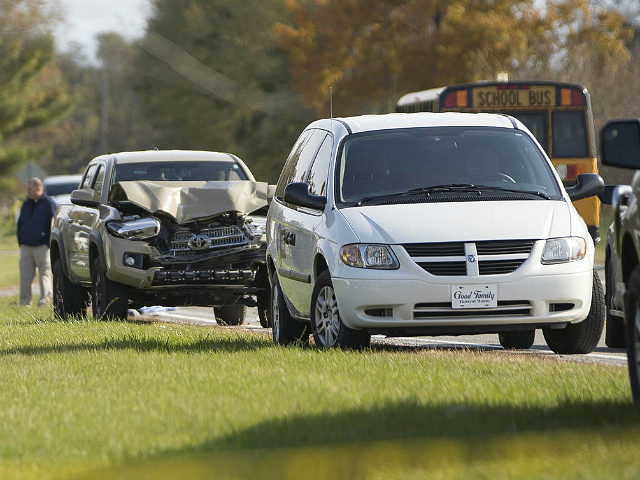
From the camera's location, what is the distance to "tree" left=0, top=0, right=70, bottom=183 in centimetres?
6767

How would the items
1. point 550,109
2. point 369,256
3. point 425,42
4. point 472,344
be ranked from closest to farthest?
1. point 369,256
2. point 472,344
3. point 550,109
4. point 425,42

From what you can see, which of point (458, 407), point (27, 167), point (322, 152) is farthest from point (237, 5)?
point (458, 407)

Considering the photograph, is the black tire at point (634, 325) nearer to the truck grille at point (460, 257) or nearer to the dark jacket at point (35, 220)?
the truck grille at point (460, 257)

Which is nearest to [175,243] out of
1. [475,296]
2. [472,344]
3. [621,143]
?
[472,344]

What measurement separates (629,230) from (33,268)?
17.3m

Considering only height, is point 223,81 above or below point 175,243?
above

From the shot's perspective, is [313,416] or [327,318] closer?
[313,416]

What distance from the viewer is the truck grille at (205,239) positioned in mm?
14938

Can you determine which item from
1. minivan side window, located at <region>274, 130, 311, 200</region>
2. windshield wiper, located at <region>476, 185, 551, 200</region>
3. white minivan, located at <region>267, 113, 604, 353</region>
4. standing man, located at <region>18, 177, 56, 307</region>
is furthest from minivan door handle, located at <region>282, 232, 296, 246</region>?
standing man, located at <region>18, 177, 56, 307</region>

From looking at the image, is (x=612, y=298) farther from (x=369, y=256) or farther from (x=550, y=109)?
(x=550, y=109)

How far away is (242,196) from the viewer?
15047 millimetres

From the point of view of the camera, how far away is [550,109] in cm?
2358

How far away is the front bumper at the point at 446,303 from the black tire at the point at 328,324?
19 cm

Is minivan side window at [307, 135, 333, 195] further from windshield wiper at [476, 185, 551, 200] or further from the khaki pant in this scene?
the khaki pant
